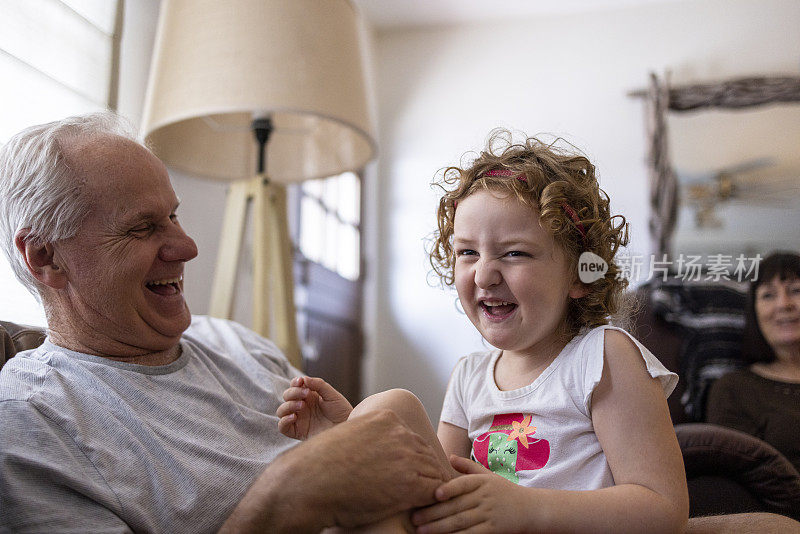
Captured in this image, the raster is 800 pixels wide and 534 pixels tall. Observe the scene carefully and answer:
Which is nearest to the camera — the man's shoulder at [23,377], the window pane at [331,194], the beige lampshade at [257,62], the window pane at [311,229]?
the man's shoulder at [23,377]

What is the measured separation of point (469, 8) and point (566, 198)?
3.13 meters

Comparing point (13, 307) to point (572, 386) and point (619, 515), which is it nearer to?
point (572, 386)

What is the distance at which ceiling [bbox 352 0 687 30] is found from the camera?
12.5 ft

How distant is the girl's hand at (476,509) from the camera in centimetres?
81

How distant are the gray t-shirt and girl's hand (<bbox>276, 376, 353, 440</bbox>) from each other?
0.28 feet

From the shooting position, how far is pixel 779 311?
196cm

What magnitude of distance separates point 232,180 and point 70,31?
1.98 ft

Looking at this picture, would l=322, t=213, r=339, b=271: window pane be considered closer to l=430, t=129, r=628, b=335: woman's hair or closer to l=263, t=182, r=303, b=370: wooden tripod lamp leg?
l=263, t=182, r=303, b=370: wooden tripod lamp leg

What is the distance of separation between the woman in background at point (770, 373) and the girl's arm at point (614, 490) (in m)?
1.02

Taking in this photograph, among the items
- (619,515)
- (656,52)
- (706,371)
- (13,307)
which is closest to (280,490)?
(619,515)

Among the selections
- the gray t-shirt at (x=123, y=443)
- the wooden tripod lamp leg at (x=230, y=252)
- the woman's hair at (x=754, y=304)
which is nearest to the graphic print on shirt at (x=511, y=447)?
the gray t-shirt at (x=123, y=443)

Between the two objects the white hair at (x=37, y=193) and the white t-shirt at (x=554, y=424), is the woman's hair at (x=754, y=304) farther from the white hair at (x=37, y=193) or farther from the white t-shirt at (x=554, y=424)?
the white hair at (x=37, y=193)
